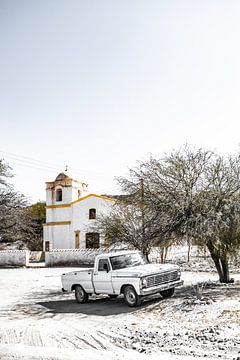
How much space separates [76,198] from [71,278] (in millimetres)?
36300

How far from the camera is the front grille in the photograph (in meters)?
13.7

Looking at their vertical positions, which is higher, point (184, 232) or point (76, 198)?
point (76, 198)

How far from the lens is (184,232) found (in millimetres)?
15727

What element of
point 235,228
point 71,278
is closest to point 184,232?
point 235,228

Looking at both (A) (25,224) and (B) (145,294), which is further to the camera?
(A) (25,224)

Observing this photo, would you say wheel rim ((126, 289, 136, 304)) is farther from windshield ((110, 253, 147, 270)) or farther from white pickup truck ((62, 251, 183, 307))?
windshield ((110, 253, 147, 270))

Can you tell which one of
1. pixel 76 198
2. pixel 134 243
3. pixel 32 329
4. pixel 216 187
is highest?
pixel 76 198

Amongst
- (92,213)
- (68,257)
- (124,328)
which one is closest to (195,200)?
(124,328)

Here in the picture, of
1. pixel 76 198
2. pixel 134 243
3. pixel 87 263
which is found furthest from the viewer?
pixel 76 198

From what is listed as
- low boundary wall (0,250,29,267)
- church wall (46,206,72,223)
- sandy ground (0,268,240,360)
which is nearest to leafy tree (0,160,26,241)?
low boundary wall (0,250,29,267)

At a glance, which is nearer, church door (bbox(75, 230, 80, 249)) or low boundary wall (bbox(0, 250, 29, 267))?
low boundary wall (bbox(0, 250, 29, 267))

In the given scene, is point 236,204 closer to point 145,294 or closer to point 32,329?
point 145,294

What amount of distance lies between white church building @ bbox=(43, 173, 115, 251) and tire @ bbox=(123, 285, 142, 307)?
1231 inches

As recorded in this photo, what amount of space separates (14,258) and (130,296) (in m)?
27.5
